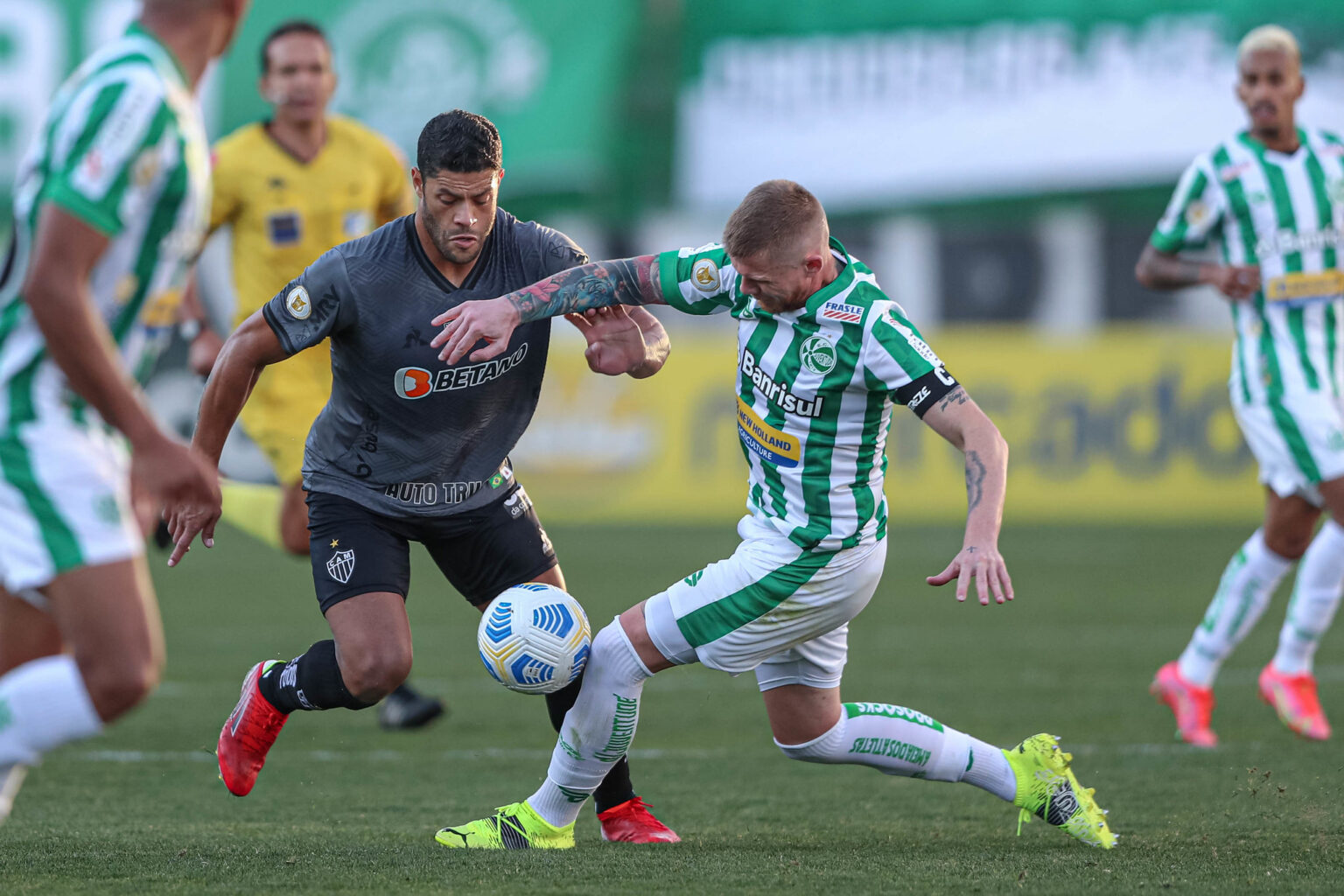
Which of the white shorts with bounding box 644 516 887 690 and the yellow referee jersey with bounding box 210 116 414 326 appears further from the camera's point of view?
the yellow referee jersey with bounding box 210 116 414 326

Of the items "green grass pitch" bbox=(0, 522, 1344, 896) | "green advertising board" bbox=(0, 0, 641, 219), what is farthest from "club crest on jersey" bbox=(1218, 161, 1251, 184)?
"green advertising board" bbox=(0, 0, 641, 219)

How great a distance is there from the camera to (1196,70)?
719 inches

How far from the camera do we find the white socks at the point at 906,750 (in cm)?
491

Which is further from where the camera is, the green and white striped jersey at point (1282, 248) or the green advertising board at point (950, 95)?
the green advertising board at point (950, 95)

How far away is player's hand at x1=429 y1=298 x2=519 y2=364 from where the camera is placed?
4688mm

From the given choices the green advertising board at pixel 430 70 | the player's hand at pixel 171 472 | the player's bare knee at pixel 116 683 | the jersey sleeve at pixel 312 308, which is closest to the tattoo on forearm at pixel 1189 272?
the jersey sleeve at pixel 312 308

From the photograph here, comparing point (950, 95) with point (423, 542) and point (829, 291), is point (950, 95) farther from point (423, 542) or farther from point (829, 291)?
point (829, 291)

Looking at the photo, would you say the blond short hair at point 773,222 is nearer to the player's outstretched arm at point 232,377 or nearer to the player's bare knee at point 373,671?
the player's outstretched arm at point 232,377

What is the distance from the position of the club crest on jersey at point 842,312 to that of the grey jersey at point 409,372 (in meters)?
0.90

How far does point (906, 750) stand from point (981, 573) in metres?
1.04

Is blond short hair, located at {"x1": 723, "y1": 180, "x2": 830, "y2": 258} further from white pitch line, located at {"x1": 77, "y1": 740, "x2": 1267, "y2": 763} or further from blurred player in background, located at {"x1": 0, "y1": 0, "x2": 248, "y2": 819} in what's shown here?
white pitch line, located at {"x1": 77, "y1": 740, "x2": 1267, "y2": 763}

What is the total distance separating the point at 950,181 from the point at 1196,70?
2.84 metres

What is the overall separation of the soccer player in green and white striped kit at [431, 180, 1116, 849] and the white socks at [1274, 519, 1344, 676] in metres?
2.63

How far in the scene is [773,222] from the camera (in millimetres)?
4500
